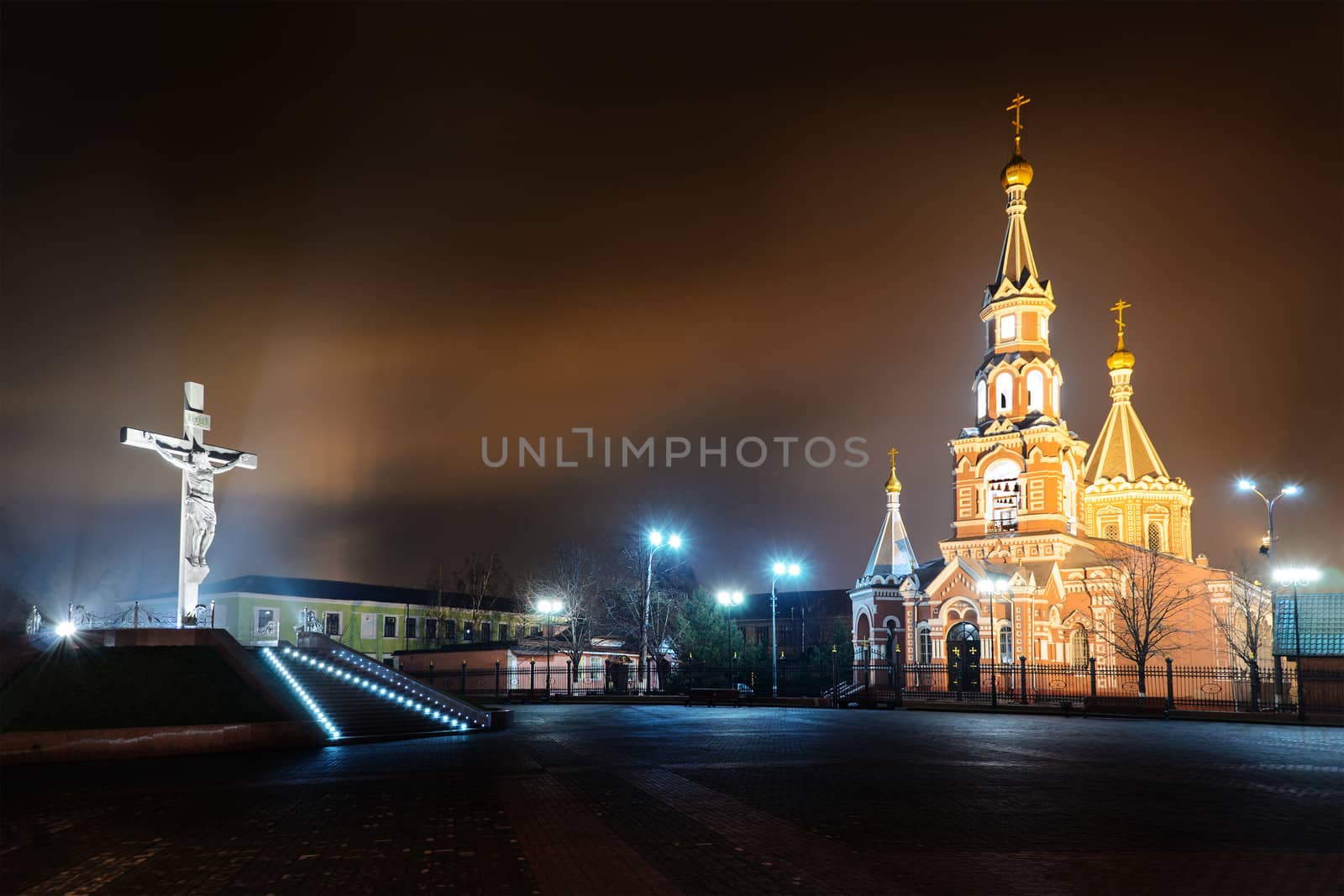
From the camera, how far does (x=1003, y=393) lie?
5369 centimetres

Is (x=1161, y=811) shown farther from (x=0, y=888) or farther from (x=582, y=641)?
(x=582, y=641)

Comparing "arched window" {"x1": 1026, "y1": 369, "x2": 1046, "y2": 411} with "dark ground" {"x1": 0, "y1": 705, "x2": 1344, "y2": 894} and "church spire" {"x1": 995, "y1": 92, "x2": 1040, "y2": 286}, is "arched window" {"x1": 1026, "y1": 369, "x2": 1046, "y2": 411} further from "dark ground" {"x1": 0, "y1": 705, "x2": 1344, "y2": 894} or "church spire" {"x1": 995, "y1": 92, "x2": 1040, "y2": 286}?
"dark ground" {"x1": 0, "y1": 705, "x2": 1344, "y2": 894}

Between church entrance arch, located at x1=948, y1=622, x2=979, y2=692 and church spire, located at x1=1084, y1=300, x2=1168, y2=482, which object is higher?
church spire, located at x1=1084, y1=300, x2=1168, y2=482

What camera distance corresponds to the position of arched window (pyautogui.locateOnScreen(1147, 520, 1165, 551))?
59625mm

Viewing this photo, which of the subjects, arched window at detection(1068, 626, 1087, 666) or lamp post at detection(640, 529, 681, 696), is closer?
lamp post at detection(640, 529, 681, 696)

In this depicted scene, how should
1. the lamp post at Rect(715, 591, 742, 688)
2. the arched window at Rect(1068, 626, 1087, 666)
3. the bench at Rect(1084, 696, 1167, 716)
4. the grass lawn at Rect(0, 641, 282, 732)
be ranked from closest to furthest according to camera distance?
the grass lawn at Rect(0, 641, 282, 732), the bench at Rect(1084, 696, 1167, 716), the lamp post at Rect(715, 591, 742, 688), the arched window at Rect(1068, 626, 1087, 666)

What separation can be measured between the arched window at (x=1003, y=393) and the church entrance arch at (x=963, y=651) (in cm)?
1227

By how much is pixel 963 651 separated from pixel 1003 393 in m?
Answer: 14.2

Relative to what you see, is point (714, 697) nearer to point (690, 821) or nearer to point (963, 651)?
point (963, 651)

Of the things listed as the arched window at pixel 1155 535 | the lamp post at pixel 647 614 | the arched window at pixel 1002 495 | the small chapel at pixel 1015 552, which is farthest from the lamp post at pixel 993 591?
the arched window at pixel 1155 535

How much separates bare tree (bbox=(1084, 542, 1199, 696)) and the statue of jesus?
121 ft

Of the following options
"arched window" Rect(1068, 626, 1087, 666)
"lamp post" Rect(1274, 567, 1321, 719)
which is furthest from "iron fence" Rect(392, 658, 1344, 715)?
"lamp post" Rect(1274, 567, 1321, 719)

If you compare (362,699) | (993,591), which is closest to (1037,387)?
(993,591)

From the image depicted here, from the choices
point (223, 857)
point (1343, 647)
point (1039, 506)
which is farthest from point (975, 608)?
point (223, 857)
